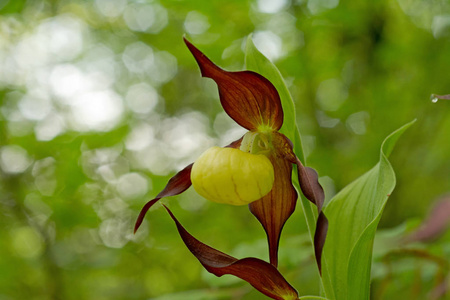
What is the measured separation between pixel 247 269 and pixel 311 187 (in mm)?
166

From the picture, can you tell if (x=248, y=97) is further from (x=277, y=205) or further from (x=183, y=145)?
(x=183, y=145)

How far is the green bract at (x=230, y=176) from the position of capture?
69 cm

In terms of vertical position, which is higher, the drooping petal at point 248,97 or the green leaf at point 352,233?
the drooping petal at point 248,97

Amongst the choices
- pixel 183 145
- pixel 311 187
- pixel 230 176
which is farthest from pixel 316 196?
pixel 183 145

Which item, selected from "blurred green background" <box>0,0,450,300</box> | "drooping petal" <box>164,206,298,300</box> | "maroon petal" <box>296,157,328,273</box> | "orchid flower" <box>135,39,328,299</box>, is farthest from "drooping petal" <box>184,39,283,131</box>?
"blurred green background" <box>0,0,450,300</box>

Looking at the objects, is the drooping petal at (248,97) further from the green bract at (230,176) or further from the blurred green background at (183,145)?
the blurred green background at (183,145)

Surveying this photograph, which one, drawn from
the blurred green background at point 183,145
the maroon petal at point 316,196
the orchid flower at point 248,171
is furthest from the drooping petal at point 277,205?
the blurred green background at point 183,145

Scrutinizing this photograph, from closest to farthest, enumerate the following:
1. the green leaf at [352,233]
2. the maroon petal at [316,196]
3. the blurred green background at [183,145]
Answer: the maroon petal at [316,196] → the green leaf at [352,233] → the blurred green background at [183,145]

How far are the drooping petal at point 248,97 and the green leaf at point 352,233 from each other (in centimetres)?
20

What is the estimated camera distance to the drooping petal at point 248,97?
2.24 ft

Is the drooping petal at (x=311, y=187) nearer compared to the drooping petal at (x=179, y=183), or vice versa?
the drooping petal at (x=311, y=187)

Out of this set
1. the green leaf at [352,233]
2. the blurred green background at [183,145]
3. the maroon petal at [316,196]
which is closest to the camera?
the maroon petal at [316,196]

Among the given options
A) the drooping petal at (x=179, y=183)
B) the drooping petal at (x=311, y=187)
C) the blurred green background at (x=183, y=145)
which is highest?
the drooping petal at (x=311, y=187)

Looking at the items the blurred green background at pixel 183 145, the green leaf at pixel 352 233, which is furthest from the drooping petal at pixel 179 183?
the blurred green background at pixel 183 145
